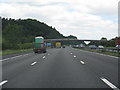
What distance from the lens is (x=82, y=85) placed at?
28.6 feet

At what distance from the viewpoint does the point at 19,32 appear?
3241 inches

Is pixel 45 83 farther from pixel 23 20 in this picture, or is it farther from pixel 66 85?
pixel 23 20

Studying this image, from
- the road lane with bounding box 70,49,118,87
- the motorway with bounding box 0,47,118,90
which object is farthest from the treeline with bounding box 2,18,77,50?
the motorway with bounding box 0,47,118,90

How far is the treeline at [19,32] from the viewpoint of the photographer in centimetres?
7212

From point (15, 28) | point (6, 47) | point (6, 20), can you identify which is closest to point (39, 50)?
point (6, 47)

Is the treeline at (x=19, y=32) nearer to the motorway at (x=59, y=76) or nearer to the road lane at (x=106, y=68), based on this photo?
the road lane at (x=106, y=68)

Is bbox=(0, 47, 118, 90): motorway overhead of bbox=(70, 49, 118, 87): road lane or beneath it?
overhead

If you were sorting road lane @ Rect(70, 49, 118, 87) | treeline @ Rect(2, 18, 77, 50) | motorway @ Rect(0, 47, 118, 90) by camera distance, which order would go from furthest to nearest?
treeline @ Rect(2, 18, 77, 50) < road lane @ Rect(70, 49, 118, 87) < motorway @ Rect(0, 47, 118, 90)

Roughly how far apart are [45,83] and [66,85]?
0.89 m

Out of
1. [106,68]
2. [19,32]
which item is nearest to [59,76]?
[106,68]

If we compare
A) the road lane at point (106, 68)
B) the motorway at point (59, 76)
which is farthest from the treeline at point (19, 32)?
the motorway at point (59, 76)

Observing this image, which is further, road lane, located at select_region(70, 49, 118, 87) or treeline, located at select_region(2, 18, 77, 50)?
treeline, located at select_region(2, 18, 77, 50)

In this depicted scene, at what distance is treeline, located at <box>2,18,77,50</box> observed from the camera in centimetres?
7212

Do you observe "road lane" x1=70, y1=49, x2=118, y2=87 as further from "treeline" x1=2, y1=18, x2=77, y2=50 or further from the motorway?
"treeline" x1=2, y1=18, x2=77, y2=50
